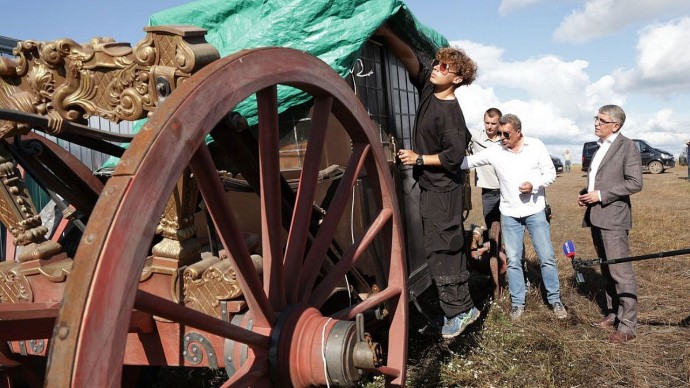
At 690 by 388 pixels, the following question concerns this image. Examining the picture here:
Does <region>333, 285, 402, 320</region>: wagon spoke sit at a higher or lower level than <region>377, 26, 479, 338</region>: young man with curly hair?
lower

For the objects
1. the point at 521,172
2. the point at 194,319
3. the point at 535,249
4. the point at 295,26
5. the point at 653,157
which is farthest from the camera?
the point at 653,157

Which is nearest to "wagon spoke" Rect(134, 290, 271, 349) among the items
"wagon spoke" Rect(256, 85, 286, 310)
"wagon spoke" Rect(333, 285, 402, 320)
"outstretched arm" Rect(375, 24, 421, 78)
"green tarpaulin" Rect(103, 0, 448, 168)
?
"wagon spoke" Rect(256, 85, 286, 310)

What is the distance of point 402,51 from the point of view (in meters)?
3.71

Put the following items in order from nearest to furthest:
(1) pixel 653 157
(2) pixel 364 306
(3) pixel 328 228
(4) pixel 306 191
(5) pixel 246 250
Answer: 1. (5) pixel 246 250
2. (4) pixel 306 191
3. (3) pixel 328 228
4. (2) pixel 364 306
5. (1) pixel 653 157

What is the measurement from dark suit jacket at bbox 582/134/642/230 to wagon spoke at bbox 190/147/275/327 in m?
2.77

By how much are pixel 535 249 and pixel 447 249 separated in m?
1.20

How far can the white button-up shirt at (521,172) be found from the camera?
13.3 feet

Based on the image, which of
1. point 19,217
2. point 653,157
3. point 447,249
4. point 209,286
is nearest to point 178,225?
point 209,286

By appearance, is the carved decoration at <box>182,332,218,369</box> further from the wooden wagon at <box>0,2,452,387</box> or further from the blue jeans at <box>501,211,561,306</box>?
the blue jeans at <box>501,211,561,306</box>

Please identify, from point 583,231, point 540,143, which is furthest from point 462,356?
point 583,231

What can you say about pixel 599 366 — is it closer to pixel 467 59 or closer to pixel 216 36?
pixel 467 59

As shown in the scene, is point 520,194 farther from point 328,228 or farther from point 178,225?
point 178,225

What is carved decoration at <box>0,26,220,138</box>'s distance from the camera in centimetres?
152

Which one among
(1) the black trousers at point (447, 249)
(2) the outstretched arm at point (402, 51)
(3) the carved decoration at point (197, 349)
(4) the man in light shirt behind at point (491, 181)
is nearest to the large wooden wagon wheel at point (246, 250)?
(3) the carved decoration at point (197, 349)
